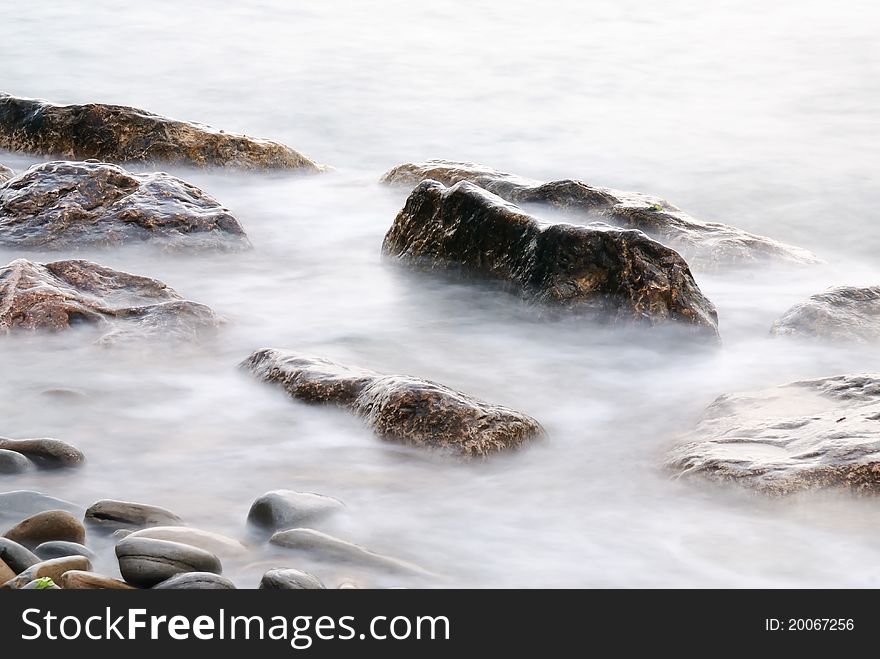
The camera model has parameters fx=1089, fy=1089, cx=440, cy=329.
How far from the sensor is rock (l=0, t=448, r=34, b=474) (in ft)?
12.8

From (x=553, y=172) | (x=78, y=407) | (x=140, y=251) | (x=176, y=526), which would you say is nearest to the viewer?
(x=176, y=526)

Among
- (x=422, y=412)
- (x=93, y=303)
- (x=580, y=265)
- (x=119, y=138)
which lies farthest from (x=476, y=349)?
(x=119, y=138)

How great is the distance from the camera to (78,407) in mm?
4605

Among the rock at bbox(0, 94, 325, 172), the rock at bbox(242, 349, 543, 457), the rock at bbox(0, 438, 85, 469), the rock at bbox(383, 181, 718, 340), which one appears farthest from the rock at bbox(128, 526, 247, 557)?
the rock at bbox(0, 94, 325, 172)

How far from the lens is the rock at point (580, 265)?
562cm

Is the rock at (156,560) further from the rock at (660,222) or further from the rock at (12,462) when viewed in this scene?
the rock at (660,222)

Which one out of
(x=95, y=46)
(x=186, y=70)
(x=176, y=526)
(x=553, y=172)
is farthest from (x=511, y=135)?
(x=176, y=526)

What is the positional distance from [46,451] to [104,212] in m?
3.02

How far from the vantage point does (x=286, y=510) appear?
360 centimetres

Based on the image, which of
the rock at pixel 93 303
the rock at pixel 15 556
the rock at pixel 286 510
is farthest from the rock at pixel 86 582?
the rock at pixel 93 303

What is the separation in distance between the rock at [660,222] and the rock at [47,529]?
4676mm

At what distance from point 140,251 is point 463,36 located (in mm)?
12664
